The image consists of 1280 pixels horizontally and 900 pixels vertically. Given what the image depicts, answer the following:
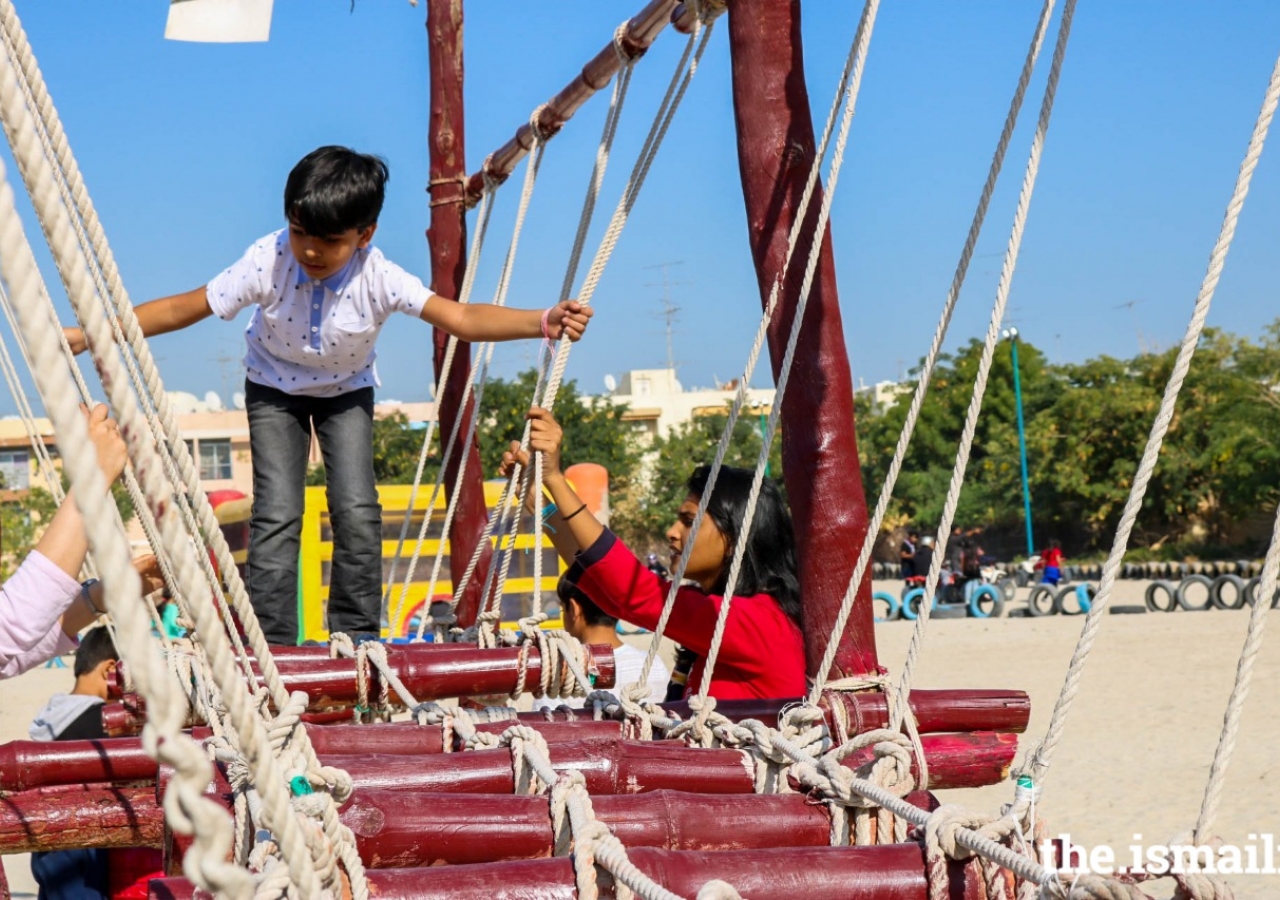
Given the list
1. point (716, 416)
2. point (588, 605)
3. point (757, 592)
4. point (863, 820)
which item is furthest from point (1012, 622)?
point (716, 416)

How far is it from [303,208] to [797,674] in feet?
5.02

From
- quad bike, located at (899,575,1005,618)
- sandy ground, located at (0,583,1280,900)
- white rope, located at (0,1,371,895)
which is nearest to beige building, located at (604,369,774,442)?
quad bike, located at (899,575,1005,618)

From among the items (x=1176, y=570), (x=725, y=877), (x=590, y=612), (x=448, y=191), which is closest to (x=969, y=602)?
(x=1176, y=570)

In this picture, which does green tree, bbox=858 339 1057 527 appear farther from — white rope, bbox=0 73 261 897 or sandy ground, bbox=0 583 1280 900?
white rope, bbox=0 73 261 897

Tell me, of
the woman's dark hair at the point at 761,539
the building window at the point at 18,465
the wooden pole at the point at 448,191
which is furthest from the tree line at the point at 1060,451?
the woman's dark hair at the point at 761,539

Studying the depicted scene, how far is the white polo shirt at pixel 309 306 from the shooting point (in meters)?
3.35

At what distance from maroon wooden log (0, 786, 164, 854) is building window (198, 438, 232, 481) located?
45960 mm

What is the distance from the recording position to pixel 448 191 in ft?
17.9

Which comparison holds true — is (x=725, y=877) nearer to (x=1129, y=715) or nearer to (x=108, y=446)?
(x=108, y=446)

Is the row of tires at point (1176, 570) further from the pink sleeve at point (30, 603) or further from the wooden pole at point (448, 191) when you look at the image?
the pink sleeve at point (30, 603)

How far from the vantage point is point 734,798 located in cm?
172

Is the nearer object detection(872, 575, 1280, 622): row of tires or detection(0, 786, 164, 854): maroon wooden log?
detection(0, 786, 164, 854): maroon wooden log

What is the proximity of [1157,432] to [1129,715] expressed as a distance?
8025 millimetres

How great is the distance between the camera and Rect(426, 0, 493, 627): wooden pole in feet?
17.6
